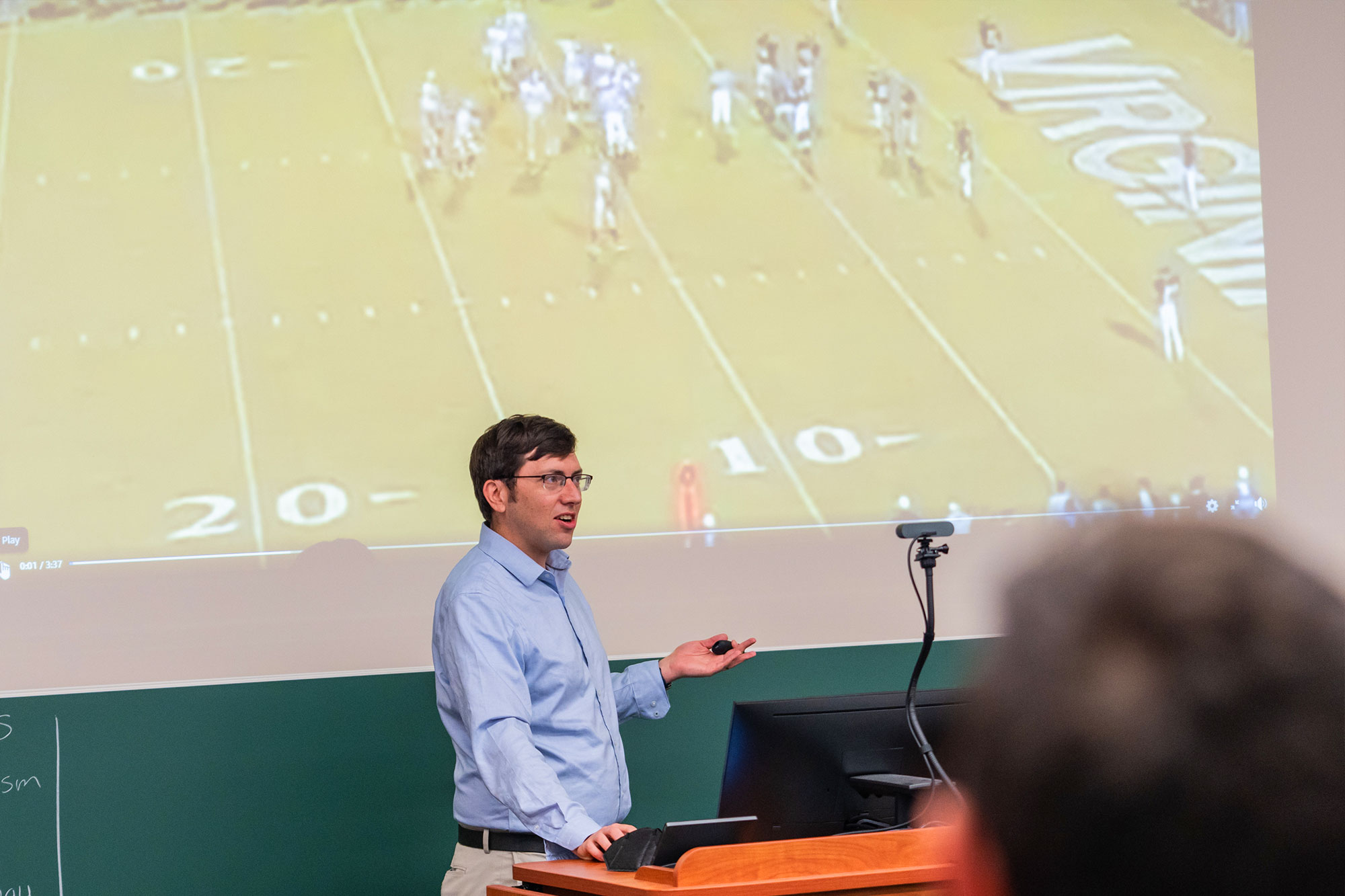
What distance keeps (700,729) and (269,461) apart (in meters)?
1.42

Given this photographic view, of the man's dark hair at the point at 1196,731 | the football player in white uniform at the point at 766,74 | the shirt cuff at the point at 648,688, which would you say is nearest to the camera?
the man's dark hair at the point at 1196,731

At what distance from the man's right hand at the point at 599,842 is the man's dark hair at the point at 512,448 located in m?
0.83

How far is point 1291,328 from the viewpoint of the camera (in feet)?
12.7

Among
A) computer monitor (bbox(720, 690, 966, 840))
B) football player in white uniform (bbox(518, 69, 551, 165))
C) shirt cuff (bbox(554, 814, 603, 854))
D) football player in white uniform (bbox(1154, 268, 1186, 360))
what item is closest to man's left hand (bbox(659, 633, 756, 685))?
computer monitor (bbox(720, 690, 966, 840))

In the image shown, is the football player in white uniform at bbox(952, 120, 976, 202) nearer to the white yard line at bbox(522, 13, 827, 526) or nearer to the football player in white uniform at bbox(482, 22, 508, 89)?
the white yard line at bbox(522, 13, 827, 526)

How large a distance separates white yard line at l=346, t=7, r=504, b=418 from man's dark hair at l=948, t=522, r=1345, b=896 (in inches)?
121

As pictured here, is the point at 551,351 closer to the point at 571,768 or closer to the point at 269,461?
the point at 269,461

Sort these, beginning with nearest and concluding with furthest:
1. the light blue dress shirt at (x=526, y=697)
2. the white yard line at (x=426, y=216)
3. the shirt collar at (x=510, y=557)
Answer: the light blue dress shirt at (x=526, y=697), the shirt collar at (x=510, y=557), the white yard line at (x=426, y=216)

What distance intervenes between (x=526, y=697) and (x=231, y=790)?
1382 millimetres

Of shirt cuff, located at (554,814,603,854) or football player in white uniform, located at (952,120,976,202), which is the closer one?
shirt cuff, located at (554,814,603,854)

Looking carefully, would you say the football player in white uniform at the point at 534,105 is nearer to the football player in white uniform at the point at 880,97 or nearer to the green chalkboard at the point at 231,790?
the football player in white uniform at the point at 880,97

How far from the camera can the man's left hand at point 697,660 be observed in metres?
2.62

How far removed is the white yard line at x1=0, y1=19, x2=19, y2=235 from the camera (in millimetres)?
3229

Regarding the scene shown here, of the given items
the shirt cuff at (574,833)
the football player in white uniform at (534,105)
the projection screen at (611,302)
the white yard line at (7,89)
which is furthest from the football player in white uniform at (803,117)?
the shirt cuff at (574,833)
